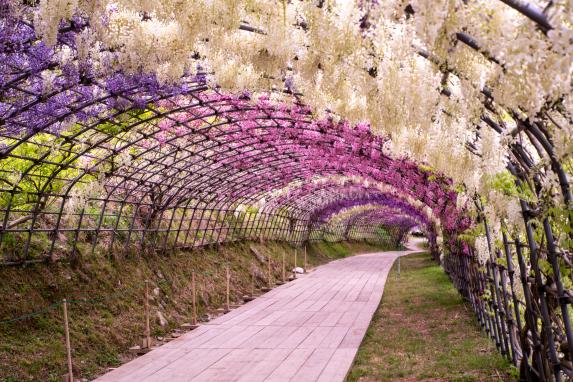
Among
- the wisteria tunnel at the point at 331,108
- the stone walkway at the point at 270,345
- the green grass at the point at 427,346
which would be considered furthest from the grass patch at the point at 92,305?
A: the green grass at the point at 427,346

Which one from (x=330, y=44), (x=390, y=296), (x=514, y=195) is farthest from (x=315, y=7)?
(x=390, y=296)

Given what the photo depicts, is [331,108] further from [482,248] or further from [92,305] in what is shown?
[92,305]

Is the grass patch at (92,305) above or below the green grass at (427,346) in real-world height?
above

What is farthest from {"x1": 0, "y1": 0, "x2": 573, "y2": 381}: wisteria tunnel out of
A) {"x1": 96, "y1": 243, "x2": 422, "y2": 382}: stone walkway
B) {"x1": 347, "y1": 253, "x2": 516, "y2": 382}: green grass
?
{"x1": 96, "y1": 243, "x2": 422, "y2": 382}: stone walkway

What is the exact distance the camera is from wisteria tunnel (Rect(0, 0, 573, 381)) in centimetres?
307

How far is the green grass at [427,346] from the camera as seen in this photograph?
24.9 feet

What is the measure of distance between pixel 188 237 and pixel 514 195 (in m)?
15.2

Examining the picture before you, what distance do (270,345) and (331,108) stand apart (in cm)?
432

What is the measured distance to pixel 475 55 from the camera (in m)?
3.45

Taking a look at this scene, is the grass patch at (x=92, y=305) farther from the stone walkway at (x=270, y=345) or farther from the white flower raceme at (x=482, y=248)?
the white flower raceme at (x=482, y=248)

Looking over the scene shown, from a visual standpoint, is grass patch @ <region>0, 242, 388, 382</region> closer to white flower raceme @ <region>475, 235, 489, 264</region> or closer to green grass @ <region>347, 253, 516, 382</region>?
green grass @ <region>347, 253, 516, 382</region>

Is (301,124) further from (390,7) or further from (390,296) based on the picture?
(390,7)

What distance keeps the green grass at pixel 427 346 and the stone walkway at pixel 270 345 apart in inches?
12.9

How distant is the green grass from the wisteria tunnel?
0.38 metres
